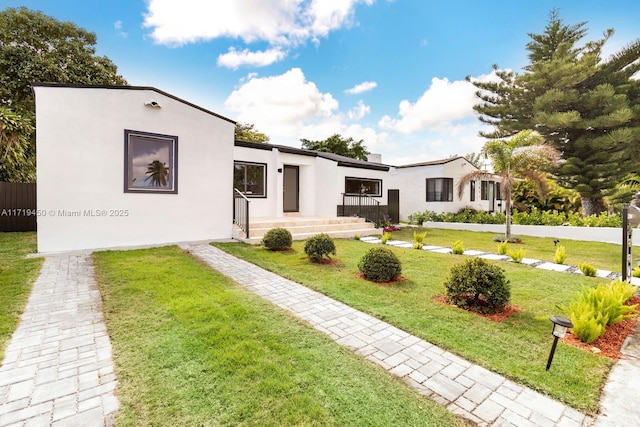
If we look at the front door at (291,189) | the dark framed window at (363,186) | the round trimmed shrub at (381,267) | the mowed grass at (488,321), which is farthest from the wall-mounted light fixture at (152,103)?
the dark framed window at (363,186)

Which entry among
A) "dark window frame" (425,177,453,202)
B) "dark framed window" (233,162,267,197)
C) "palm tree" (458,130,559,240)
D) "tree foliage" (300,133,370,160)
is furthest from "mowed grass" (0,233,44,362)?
"tree foliage" (300,133,370,160)

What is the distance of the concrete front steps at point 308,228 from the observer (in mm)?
9211

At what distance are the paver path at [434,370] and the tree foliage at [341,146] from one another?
27.1m

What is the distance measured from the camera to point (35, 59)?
1245 centimetres

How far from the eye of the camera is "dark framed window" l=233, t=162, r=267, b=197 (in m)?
11.6

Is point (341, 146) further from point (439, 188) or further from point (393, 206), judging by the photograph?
point (393, 206)

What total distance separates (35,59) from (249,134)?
1391cm

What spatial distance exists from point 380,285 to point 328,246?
1705 mm

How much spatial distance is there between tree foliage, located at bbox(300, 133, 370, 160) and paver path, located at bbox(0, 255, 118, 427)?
1082 inches

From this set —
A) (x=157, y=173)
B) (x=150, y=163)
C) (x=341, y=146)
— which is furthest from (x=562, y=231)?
(x=341, y=146)

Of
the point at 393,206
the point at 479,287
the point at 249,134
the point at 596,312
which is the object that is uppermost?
the point at 249,134

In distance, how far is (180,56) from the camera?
11398mm

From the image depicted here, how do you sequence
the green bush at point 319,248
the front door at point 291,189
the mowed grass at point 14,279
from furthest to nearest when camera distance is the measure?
the front door at point 291,189 → the green bush at point 319,248 → the mowed grass at point 14,279

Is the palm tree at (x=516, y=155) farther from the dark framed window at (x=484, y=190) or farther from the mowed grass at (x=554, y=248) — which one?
the dark framed window at (x=484, y=190)
